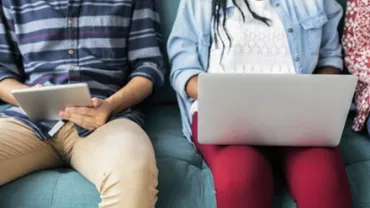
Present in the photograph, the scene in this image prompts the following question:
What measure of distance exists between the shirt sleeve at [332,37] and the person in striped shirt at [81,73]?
1.43ft

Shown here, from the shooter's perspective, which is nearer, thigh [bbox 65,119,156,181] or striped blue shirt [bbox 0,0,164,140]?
thigh [bbox 65,119,156,181]

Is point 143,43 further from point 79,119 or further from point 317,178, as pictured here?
point 317,178

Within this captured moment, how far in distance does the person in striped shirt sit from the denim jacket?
8 cm

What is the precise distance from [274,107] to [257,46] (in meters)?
0.33

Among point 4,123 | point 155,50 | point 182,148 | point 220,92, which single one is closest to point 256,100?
point 220,92

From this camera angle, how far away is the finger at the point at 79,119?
1.14 m

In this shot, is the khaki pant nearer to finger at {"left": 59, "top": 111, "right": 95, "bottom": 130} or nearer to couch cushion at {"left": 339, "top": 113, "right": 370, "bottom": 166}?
finger at {"left": 59, "top": 111, "right": 95, "bottom": 130}

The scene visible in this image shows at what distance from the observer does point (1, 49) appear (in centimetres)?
129

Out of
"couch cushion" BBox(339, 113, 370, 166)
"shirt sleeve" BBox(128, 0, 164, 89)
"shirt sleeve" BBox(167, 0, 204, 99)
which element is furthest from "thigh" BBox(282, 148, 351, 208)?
"shirt sleeve" BBox(128, 0, 164, 89)

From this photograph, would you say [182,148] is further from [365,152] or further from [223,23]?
[365,152]

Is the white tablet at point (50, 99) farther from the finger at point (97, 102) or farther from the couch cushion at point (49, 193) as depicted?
the couch cushion at point (49, 193)

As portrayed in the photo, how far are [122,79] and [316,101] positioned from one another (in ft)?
1.89

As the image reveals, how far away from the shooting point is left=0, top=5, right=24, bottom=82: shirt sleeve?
4.22 feet

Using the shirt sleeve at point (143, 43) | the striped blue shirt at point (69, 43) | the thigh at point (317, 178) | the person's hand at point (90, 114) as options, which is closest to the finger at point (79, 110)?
the person's hand at point (90, 114)
